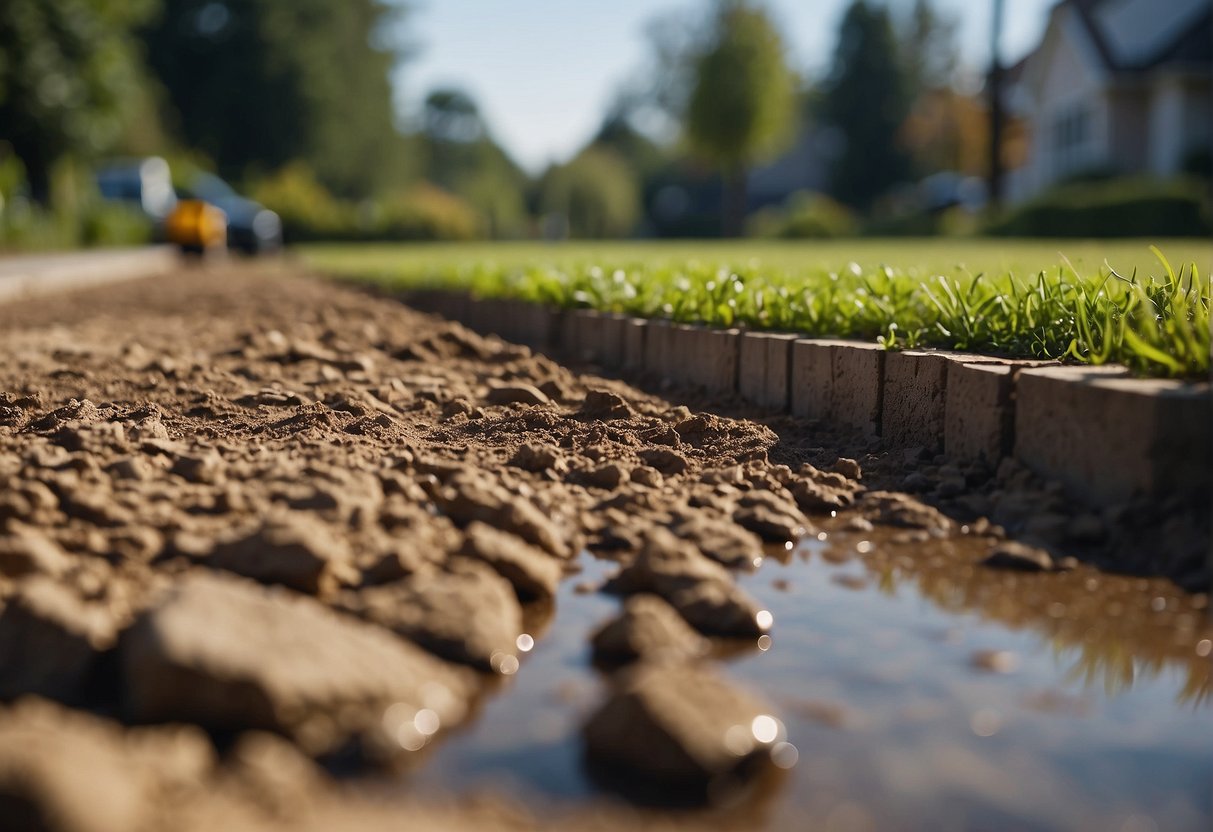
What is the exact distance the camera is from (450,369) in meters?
5.64

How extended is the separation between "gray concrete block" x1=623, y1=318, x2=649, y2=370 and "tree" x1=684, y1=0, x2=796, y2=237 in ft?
114

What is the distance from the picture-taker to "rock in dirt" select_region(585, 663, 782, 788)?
1.81 metres

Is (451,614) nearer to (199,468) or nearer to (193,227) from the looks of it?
(199,468)

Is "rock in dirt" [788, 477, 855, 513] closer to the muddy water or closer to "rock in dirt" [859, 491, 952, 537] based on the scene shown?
"rock in dirt" [859, 491, 952, 537]

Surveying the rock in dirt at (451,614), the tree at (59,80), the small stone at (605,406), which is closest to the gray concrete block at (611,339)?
the small stone at (605,406)

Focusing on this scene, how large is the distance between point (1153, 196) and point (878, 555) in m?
18.4

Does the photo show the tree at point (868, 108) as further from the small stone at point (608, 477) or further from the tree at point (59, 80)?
the small stone at point (608, 477)

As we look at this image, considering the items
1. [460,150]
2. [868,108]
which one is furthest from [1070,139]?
[460,150]

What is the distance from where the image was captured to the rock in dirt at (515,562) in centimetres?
260

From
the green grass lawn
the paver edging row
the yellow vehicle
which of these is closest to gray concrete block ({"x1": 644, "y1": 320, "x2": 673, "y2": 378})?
the paver edging row

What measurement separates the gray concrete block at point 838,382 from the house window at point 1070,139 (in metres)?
26.2

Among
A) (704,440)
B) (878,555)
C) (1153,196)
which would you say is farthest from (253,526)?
(1153,196)

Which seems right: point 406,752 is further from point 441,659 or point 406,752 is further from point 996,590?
point 996,590

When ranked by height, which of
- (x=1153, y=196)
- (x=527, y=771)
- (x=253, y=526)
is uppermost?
(x=1153, y=196)
